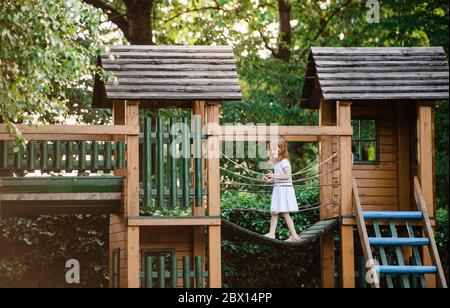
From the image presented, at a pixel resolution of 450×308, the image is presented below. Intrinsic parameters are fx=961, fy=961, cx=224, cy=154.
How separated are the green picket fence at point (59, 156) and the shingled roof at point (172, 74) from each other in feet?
2.50

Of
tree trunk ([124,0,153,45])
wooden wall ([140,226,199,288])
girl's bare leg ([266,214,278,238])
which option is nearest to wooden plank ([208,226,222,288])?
girl's bare leg ([266,214,278,238])

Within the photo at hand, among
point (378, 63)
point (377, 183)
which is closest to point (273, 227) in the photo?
point (377, 183)

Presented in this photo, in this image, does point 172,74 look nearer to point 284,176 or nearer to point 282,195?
point 284,176

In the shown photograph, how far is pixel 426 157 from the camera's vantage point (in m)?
14.2

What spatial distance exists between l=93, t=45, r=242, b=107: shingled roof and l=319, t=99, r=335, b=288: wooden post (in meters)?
2.02

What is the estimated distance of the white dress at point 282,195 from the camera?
14141mm

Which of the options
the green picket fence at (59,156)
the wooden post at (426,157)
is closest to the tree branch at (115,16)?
the green picket fence at (59,156)

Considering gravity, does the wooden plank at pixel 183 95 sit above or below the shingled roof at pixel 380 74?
below

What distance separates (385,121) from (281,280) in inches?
143

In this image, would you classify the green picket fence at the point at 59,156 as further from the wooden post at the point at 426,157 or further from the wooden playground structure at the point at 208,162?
the wooden post at the point at 426,157

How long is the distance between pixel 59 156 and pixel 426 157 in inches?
211

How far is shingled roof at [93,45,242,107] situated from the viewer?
1350cm

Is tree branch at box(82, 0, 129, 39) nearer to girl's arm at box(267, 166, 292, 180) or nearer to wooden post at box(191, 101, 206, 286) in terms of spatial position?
wooden post at box(191, 101, 206, 286)
